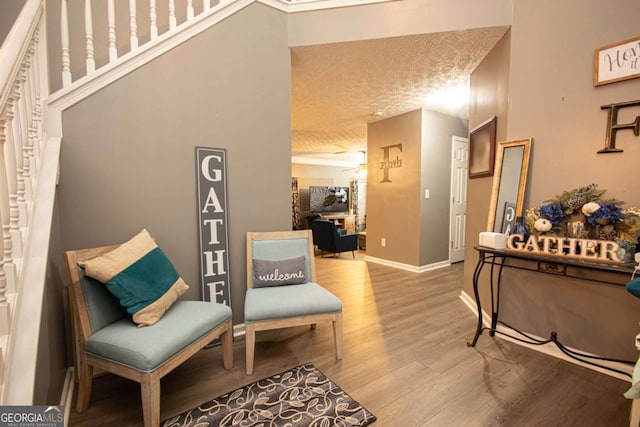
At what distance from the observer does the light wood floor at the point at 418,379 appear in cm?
140

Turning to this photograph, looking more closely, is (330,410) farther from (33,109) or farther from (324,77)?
(324,77)

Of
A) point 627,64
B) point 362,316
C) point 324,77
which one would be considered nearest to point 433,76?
point 324,77

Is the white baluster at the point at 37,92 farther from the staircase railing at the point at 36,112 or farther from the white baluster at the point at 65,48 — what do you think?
the white baluster at the point at 65,48

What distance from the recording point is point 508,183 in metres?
2.12

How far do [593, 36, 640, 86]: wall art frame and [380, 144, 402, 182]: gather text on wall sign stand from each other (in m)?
2.54

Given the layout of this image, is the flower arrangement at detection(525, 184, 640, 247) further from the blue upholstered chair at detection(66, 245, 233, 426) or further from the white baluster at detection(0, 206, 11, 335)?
the white baluster at detection(0, 206, 11, 335)

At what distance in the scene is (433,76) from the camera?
2.83 metres

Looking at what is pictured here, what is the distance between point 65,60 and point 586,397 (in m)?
3.54

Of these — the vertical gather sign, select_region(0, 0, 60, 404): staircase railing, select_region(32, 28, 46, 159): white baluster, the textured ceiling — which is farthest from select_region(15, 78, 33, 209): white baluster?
the textured ceiling

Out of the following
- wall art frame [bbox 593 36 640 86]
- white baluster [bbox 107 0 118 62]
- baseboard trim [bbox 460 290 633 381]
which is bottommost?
baseboard trim [bbox 460 290 633 381]

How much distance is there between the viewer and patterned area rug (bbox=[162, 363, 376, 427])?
1.35 metres

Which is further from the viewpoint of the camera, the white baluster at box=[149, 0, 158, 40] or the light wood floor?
the white baluster at box=[149, 0, 158, 40]

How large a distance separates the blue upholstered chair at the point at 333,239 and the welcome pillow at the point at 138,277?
3.56m

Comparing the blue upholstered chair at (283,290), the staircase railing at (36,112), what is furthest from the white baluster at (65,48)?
the blue upholstered chair at (283,290)
